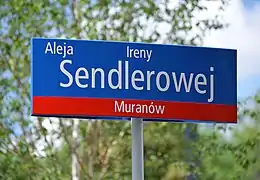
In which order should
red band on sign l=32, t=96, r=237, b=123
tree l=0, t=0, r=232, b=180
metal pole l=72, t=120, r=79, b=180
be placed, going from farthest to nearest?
metal pole l=72, t=120, r=79, b=180, tree l=0, t=0, r=232, b=180, red band on sign l=32, t=96, r=237, b=123

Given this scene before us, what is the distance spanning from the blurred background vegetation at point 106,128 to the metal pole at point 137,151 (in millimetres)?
1988

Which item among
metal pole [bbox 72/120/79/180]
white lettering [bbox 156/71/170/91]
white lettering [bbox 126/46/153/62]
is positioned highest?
white lettering [bbox 126/46/153/62]

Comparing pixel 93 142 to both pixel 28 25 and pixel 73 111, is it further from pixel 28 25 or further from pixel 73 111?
pixel 73 111

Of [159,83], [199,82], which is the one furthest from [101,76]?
[199,82]

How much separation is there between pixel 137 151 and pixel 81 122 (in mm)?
2244

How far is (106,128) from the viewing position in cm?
435

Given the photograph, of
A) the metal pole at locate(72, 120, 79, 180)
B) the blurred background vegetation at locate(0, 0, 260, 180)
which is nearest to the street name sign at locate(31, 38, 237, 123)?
the blurred background vegetation at locate(0, 0, 260, 180)

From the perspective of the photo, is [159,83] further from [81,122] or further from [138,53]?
[81,122]

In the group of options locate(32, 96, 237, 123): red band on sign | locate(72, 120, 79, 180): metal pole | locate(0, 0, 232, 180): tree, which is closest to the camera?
locate(32, 96, 237, 123): red band on sign

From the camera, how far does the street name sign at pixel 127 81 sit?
1992 millimetres

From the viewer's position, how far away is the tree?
4.14m

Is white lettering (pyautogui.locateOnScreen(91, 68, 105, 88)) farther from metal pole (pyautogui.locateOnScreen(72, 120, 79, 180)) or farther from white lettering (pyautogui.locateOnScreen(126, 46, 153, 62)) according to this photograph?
metal pole (pyautogui.locateOnScreen(72, 120, 79, 180))

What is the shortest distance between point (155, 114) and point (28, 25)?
86.4 inches

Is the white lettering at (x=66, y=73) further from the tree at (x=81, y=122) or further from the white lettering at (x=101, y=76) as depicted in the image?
the tree at (x=81, y=122)
